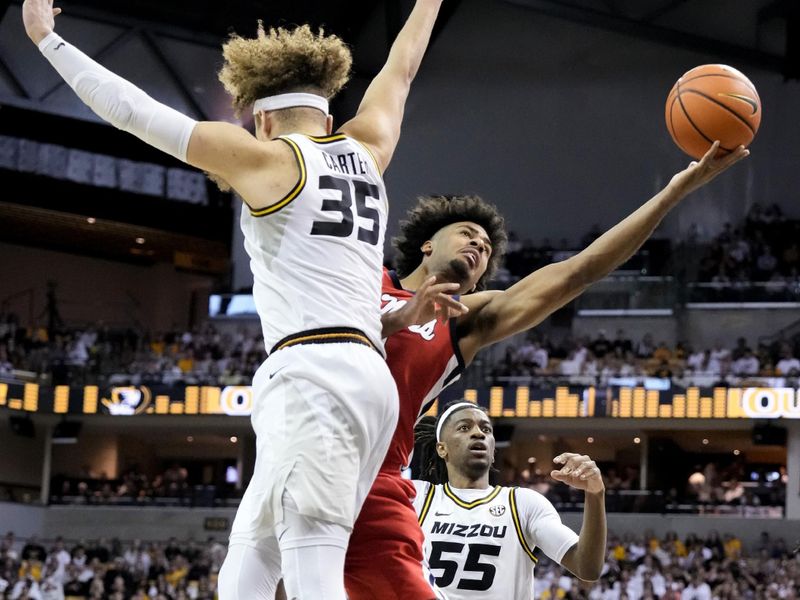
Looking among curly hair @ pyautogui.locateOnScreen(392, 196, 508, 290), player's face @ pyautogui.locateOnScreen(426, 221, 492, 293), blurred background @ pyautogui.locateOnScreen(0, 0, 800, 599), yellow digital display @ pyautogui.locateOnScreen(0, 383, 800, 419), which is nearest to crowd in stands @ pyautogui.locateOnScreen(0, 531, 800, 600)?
blurred background @ pyautogui.locateOnScreen(0, 0, 800, 599)

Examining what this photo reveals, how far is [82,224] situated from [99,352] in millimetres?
6855

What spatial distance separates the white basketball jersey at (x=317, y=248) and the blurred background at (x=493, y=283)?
19.5 metres

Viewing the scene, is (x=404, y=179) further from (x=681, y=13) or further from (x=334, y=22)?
(x=681, y=13)

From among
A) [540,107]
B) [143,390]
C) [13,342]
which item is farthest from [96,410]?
[540,107]

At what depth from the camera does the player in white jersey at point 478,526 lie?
6.43 m

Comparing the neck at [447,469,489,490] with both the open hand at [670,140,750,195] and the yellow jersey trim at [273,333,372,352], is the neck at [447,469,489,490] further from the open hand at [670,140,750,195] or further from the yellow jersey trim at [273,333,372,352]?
the yellow jersey trim at [273,333,372,352]

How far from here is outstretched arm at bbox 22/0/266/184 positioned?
11.8 ft

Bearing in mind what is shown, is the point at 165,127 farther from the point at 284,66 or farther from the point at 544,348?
the point at 544,348

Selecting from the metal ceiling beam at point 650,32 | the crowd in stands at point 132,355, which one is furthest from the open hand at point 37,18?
the metal ceiling beam at point 650,32

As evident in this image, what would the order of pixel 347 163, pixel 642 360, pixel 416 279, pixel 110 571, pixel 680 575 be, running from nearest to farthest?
1. pixel 347 163
2. pixel 416 279
3. pixel 680 575
4. pixel 110 571
5. pixel 642 360

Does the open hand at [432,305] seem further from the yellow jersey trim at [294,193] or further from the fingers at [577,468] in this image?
the fingers at [577,468]

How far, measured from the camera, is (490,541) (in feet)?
21.5

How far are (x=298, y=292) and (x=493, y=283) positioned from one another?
77.6 ft

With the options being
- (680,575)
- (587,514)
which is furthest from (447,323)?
(680,575)
